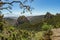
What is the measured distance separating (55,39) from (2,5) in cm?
932

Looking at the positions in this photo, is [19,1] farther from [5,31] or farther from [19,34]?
[19,34]

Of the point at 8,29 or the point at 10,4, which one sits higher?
the point at 10,4

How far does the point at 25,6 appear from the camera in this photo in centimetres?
1402

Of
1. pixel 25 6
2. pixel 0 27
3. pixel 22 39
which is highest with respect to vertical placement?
pixel 25 6

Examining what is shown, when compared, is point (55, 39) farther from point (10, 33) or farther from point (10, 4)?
point (10, 4)

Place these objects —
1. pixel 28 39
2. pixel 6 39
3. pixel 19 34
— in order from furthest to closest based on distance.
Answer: pixel 19 34, pixel 28 39, pixel 6 39

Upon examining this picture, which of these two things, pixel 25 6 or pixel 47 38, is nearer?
pixel 25 6

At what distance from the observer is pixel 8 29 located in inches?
1062

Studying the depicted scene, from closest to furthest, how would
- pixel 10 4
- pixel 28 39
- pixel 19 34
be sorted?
pixel 10 4
pixel 28 39
pixel 19 34

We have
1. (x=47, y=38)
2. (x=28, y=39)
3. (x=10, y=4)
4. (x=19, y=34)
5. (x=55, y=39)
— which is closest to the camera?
(x=10, y=4)

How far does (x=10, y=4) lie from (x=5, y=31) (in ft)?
40.5

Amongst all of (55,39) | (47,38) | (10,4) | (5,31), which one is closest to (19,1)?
(10,4)

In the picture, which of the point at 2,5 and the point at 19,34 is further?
the point at 19,34

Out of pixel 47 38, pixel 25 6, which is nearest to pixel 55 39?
pixel 47 38
